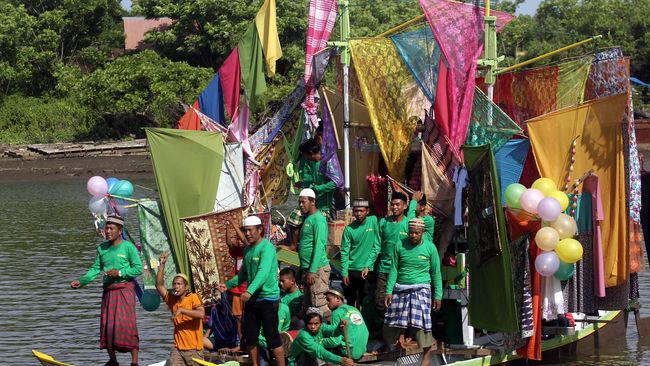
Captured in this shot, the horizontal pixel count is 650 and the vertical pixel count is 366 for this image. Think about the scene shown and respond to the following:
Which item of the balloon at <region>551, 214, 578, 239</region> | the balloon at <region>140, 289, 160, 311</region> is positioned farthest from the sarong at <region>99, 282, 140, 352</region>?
the balloon at <region>551, 214, 578, 239</region>

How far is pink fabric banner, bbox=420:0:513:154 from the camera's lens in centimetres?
1266

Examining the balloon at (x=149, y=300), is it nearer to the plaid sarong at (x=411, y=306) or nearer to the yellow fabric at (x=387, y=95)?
the plaid sarong at (x=411, y=306)

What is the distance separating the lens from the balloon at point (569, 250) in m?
11.9

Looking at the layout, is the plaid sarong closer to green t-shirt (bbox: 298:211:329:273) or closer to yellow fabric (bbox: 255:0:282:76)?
green t-shirt (bbox: 298:211:329:273)

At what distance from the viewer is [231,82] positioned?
14.5 meters

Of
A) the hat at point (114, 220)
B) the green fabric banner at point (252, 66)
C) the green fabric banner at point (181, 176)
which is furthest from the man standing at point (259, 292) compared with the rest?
the green fabric banner at point (252, 66)

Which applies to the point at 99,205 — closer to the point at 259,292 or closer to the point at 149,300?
the point at 149,300

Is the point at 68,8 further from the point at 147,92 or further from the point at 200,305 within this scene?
the point at 200,305

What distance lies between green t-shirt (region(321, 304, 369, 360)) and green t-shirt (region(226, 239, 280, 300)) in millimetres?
578

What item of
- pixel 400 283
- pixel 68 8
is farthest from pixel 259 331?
pixel 68 8

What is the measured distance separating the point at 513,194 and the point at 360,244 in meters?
1.62

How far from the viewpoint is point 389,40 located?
539 inches

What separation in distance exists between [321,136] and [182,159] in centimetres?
196

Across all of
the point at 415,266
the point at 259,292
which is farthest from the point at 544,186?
the point at 259,292
